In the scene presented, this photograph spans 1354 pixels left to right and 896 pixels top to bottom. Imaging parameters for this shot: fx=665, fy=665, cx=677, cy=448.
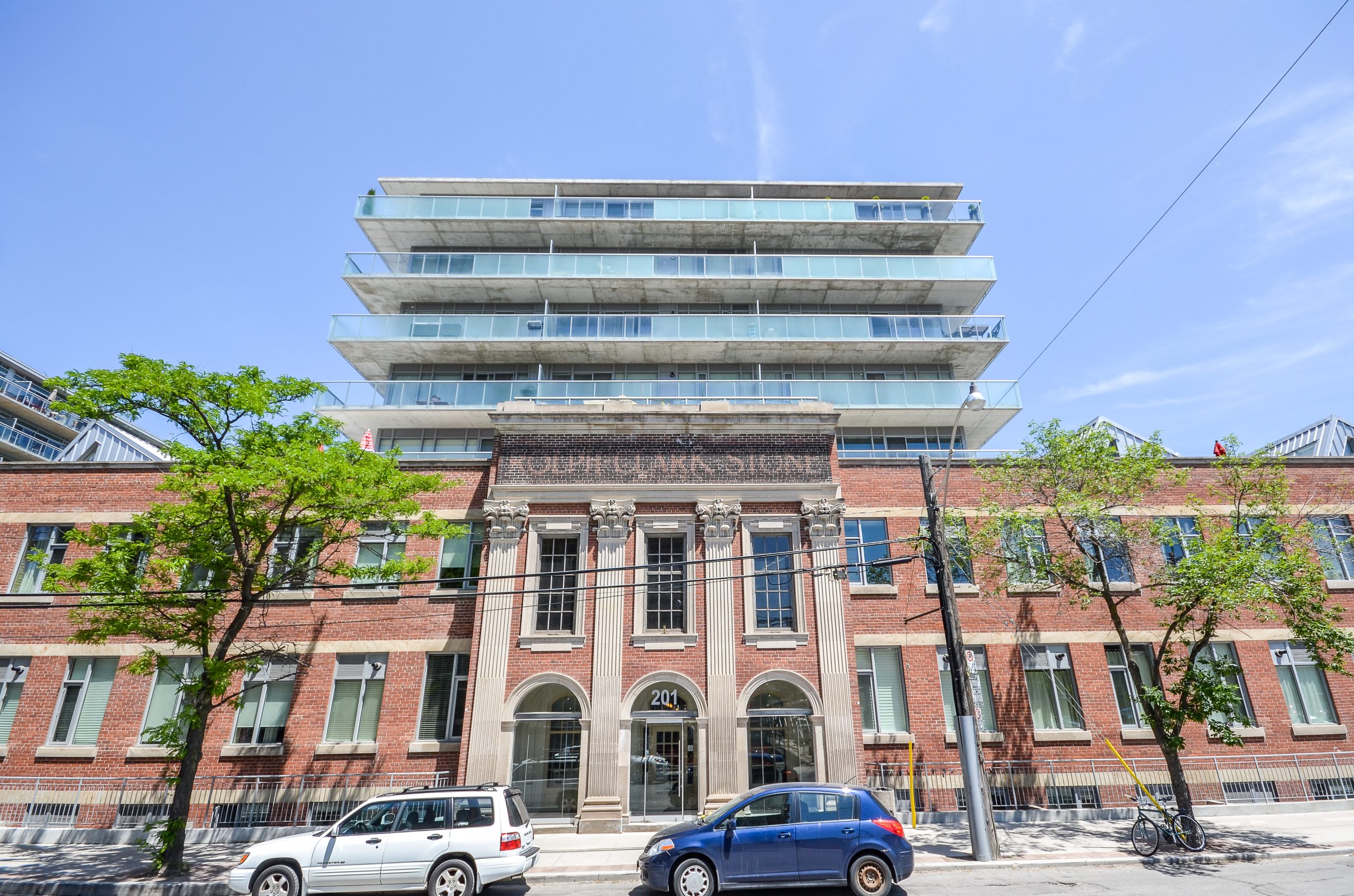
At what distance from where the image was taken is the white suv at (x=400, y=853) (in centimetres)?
1068

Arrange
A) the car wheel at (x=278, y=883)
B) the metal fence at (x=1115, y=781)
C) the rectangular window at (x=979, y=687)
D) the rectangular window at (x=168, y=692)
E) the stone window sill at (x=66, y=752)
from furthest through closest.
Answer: the rectangular window at (x=979, y=687), the rectangular window at (x=168, y=692), the stone window sill at (x=66, y=752), the metal fence at (x=1115, y=781), the car wheel at (x=278, y=883)

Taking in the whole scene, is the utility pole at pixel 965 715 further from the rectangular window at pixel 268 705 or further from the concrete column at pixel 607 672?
the rectangular window at pixel 268 705

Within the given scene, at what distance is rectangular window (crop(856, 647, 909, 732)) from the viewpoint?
1827 cm

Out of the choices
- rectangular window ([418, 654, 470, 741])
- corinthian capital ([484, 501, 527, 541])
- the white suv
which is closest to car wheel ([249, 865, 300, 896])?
the white suv

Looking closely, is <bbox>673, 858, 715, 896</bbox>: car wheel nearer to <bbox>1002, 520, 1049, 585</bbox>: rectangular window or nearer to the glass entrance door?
the glass entrance door

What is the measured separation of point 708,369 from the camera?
31875mm

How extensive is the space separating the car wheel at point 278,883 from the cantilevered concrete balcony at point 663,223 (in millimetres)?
28627

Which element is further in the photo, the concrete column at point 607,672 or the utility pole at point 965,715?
the concrete column at point 607,672

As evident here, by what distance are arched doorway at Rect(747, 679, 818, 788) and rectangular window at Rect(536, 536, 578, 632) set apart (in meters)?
5.37

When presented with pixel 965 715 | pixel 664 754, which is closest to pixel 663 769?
pixel 664 754

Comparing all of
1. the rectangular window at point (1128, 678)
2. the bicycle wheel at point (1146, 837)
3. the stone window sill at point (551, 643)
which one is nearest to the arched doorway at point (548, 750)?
the stone window sill at point (551, 643)

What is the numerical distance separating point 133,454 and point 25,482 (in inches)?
270

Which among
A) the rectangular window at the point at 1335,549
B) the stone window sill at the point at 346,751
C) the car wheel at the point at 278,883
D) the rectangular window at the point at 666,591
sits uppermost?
A: the rectangular window at the point at 1335,549

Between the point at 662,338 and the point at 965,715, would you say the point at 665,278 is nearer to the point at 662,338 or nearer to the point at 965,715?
the point at 662,338
